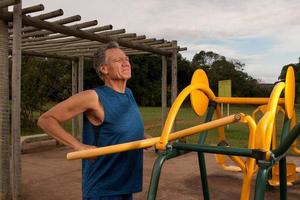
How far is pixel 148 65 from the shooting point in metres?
30.4

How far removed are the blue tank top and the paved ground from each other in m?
2.24

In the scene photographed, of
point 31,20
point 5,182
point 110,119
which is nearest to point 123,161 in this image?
point 110,119

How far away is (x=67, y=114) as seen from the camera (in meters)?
1.96

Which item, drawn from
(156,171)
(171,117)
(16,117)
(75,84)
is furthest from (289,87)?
(75,84)

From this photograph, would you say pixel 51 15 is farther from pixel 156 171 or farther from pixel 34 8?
pixel 156 171

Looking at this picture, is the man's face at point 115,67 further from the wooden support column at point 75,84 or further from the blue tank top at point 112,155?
the wooden support column at point 75,84

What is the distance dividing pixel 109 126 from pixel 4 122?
2.40 m

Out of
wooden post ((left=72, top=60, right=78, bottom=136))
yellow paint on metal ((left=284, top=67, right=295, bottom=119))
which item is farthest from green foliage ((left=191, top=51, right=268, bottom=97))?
yellow paint on metal ((left=284, top=67, right=295, bottom=119))

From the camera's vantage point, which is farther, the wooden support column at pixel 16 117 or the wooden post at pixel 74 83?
the wooden post at pixel 74 83

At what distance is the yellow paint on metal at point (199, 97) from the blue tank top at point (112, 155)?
595mm

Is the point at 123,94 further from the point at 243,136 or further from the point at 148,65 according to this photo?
the point at 148,65

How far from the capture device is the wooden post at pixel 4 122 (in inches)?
159

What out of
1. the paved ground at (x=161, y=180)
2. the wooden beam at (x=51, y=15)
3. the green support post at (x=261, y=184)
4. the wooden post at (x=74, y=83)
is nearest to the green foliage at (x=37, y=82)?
the wooden post at (x=74, y=83)

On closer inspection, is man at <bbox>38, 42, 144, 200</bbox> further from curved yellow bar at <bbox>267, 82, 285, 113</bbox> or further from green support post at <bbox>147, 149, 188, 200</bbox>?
curved yellow bar at <bbox>267, 82, 285, 113</bbox>
